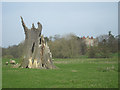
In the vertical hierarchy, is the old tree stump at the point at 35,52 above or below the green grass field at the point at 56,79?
above

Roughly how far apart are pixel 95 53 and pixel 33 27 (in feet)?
137

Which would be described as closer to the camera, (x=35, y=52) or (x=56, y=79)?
(x=56, y=79)

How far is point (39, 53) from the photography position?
66.0 ft

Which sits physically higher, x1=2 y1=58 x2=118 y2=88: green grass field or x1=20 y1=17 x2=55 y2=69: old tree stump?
x1=20 y1=17 x2=55 y2=69: old tree stump

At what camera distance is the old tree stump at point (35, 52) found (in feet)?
63.9

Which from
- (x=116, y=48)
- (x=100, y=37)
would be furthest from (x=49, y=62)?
(x=100, y=37)

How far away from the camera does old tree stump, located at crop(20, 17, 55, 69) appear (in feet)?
63.9

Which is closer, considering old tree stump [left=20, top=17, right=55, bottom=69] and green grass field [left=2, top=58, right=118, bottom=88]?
green grass field [left=2, top=58, right=118, bottom=88]

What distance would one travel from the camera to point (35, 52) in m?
20.0

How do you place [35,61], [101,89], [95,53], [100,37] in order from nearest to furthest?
[101,89], [35,61], [95,53], [100,37]

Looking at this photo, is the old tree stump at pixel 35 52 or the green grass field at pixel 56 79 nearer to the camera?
the green grass field at pixel 56 79

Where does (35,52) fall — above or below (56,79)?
above

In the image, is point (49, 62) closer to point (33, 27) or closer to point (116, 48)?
point (33, 27)

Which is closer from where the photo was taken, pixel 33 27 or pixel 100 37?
pixel 33 27
